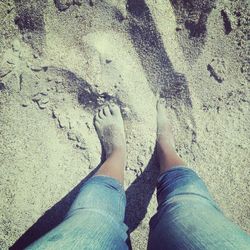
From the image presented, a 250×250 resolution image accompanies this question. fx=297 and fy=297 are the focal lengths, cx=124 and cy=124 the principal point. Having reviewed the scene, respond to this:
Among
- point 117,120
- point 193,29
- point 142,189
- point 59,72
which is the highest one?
point 193,29

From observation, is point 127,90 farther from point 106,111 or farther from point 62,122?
point 62,122

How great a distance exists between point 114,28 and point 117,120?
0.51 metres

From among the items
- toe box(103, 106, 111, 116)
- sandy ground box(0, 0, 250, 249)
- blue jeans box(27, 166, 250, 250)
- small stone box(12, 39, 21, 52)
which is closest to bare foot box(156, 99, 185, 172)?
sandy ground box(0, 0, 250, 249)

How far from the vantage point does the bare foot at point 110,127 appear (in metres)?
1.63

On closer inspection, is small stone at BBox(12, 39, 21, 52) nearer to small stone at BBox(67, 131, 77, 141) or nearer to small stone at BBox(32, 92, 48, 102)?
small stone at BBox(32, 92, 48, 102)

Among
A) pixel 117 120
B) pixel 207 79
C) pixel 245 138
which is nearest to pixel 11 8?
pixel 117 120

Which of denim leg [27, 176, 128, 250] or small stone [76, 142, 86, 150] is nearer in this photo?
denim leg [27, 176, 128, 250]

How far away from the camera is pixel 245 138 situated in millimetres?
1597

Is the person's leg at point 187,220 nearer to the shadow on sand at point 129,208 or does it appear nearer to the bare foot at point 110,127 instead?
the shadow on sand at point 129,208

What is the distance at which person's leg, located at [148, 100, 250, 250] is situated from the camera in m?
0.88

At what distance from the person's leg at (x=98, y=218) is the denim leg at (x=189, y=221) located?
148mm

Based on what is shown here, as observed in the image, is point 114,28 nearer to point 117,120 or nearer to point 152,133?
point 117,120

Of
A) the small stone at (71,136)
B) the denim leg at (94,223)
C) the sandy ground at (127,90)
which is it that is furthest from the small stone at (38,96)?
the denim leg at (94,223)

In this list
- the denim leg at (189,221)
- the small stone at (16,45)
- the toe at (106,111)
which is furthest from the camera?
the toe at (106,111)
